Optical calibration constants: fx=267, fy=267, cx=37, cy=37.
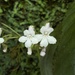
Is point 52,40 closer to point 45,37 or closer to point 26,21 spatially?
point 45,37

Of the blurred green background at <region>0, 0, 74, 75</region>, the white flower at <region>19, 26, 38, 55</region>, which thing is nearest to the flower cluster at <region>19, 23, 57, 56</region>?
the white flower at <region>19, 26, 38, 55</region>

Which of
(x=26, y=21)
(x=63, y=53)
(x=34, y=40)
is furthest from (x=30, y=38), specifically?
(x=26, y=21)

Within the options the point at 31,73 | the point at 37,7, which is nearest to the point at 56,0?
the point at 37,7

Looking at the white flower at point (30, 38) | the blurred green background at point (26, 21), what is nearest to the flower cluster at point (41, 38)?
the white flower at point (30, 38)

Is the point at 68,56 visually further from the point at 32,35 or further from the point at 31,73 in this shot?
the point at 31,73

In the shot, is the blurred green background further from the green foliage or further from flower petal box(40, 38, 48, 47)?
flower petal box(40, 38, 48, 47)
